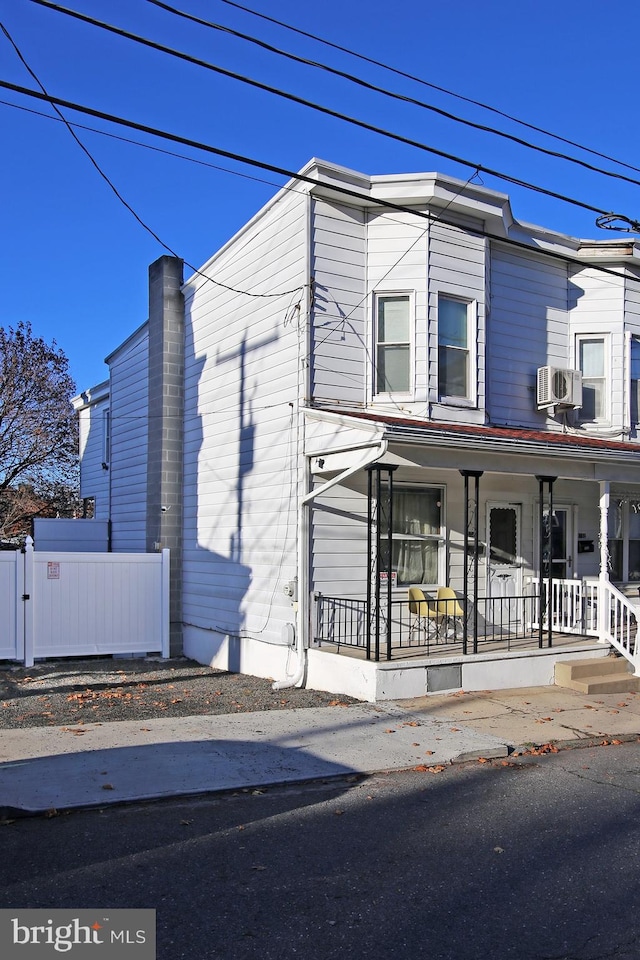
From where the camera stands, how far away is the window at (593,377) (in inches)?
594

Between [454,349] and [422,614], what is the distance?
4.13 metres

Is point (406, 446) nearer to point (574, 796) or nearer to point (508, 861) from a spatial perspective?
point (574, 796)

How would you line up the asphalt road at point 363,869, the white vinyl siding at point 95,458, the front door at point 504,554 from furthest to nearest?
the white vinyl siding at point 95,458 < the front door at point 504,554 < the asphalt road at point 363,869

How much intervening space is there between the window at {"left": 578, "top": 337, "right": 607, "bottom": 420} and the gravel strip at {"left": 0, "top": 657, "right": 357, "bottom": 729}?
7512mm

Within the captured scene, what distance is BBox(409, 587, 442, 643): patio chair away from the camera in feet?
39.5

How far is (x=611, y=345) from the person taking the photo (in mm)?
14938

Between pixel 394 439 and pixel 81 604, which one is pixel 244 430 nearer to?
pixel 81 604

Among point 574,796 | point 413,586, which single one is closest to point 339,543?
point 413,586

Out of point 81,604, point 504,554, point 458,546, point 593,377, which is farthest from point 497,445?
point 81,604

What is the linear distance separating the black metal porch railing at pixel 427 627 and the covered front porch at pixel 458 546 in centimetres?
2

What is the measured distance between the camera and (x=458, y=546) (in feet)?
42.9

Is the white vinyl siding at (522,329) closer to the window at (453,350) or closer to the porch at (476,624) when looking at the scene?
the window at (453,350)

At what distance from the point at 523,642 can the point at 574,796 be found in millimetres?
Result: 5838

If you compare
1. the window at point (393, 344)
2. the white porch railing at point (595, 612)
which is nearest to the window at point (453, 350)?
the window at point (393, 344)
